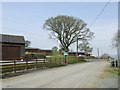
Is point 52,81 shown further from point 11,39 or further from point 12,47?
point 11,39

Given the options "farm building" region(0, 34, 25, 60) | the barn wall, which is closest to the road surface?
the barn wall

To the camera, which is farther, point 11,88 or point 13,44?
point 13,44

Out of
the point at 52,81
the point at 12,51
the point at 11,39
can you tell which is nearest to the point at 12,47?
the point at 12,51

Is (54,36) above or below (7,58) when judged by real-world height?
above

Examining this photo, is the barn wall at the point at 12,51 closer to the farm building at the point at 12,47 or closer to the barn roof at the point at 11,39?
the farm building at the point at 12,47

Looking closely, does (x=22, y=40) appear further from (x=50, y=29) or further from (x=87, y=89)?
(x=87, y=89)

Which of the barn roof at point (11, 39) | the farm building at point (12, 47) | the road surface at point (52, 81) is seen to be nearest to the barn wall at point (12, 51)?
the farm building at point (12, 47)

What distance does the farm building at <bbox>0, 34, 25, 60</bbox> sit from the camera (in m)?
49.5

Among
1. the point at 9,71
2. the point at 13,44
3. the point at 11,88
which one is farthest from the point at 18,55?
the point at 11,88

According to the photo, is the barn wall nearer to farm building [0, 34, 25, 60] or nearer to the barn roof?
farm building [0, 34, 25, 60]

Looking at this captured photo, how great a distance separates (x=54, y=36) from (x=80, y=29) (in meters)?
7.32

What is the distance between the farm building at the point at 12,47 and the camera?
4950cm

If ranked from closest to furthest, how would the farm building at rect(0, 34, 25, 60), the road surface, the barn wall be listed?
the road surface → the barn wall → the farm building at rect(0, 34, 25, 60)

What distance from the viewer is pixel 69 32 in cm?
7206
